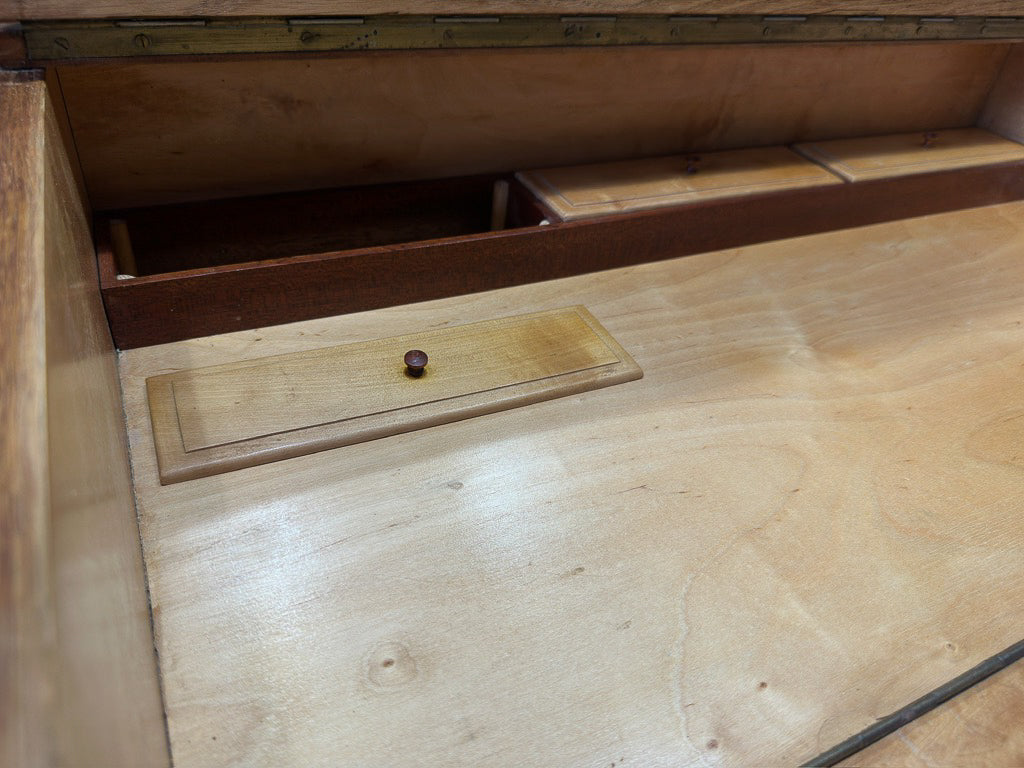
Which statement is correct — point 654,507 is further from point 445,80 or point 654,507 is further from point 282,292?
point 445,80

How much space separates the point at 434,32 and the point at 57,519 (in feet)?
2.49

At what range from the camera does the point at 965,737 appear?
2.06 feet

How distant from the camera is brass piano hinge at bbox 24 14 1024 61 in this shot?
30.7 inches

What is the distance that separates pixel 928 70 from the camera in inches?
61.9

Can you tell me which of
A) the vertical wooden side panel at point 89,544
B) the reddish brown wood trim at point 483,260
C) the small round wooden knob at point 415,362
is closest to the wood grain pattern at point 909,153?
the reddish brown wood trim at point 483,260

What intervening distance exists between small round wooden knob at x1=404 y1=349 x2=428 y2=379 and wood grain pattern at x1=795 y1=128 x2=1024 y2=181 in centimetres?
94

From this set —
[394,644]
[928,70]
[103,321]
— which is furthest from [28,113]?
[928,70]

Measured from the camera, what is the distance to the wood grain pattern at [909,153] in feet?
4.65

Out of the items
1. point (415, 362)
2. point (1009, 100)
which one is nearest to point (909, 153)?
point (1009, 100)

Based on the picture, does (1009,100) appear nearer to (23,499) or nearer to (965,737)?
(965,737)

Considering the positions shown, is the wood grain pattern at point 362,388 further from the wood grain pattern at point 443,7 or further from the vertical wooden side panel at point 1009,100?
the vertical wooden side panel at point 1009,100

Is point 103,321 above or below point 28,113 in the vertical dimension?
below

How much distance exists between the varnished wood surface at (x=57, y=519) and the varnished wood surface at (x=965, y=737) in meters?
0.55

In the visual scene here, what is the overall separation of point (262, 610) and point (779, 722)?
46 centimetres
